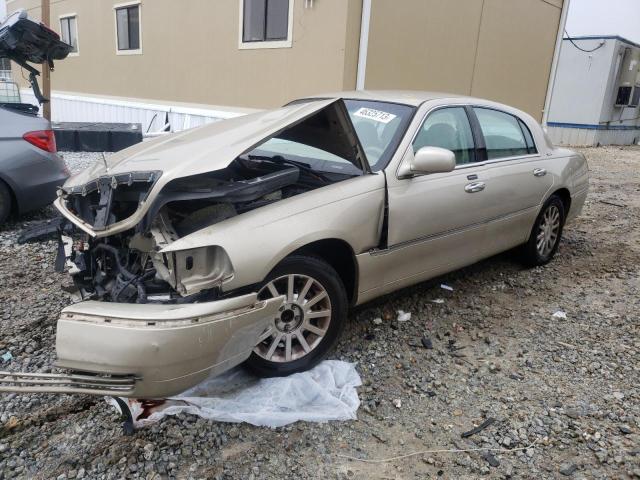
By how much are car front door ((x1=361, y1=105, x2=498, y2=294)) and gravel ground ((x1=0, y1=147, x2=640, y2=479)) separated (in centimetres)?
48

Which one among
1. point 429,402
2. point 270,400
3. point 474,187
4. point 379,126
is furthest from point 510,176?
point 270,400

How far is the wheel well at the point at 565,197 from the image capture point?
5.05 metres

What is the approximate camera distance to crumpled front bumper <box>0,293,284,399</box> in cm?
222

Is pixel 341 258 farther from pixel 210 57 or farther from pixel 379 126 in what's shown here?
pixel 210 57

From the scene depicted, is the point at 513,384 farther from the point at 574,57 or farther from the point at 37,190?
the point at 574,57

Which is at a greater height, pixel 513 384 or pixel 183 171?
pixel 183 171

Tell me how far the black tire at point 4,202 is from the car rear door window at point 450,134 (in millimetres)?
4210

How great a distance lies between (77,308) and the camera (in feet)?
7.74

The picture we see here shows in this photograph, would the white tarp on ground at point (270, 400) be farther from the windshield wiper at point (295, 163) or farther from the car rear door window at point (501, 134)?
the car rear door window at point (501, 134)

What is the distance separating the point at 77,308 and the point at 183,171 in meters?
0.83

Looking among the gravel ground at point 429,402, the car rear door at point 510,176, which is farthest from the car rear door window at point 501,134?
the gravel ground at point 429,402

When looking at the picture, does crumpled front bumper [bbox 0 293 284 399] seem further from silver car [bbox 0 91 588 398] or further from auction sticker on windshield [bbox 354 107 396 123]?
auction sticker on windshield [bbox 354 107 396 123]

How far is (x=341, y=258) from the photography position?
3240 mm

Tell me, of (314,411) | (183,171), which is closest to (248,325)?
(314,411)
